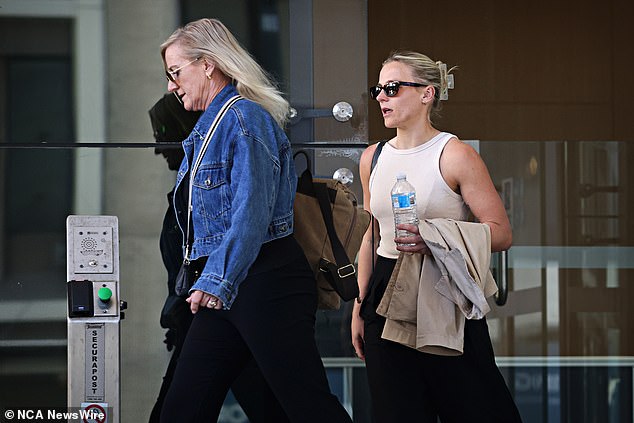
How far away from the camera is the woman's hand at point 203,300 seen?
3783 millimetres

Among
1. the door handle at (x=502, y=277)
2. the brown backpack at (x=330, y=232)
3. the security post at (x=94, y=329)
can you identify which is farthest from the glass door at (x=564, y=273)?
the security post at (x=94, y=329)

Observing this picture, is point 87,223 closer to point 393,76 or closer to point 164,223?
point 164,223

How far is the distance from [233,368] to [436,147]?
107cm

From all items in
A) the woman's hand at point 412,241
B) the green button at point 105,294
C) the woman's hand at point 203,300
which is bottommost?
the green button at point 105,294

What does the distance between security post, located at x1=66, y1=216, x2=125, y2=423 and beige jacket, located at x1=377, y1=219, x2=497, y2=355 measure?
1.11 meters

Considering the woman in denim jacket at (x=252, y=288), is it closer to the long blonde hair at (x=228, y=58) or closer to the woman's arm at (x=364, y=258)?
the long blonde hair at (x=228, y=58)

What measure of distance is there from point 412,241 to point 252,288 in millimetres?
559

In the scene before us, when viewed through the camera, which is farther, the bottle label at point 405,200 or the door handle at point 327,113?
the door handle at point 327,113

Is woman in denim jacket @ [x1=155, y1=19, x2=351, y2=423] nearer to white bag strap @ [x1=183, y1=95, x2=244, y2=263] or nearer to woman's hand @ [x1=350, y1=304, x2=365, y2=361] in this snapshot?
white bag strap @ [x1=183, y1=95, x2=244, y2=263]

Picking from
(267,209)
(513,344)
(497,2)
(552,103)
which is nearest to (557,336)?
(513,344)

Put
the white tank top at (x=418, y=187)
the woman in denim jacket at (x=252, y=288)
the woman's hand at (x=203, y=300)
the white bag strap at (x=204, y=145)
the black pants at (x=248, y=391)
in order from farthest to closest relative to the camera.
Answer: the black pants at (x=248, y=391)
the white tank top at (x=418, y=187)
the white bag strap at (x=204, y=145)
the woman in denim jacket at (x=252, y=288)
the woman's hand at (x=203, y=300)

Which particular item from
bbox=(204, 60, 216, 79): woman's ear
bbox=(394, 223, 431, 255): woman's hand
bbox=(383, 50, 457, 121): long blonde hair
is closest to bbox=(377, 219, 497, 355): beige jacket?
bbox=(394, 223, 431, 255): woman's hand

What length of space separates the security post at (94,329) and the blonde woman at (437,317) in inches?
39.0

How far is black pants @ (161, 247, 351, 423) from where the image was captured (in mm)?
3947
